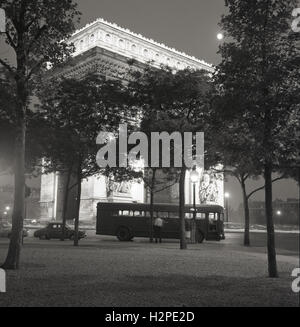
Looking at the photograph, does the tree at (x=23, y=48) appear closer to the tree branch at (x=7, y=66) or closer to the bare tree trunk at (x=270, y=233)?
the tree branch at (x=7, y=66)

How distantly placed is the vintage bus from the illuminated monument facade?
64.7 feet

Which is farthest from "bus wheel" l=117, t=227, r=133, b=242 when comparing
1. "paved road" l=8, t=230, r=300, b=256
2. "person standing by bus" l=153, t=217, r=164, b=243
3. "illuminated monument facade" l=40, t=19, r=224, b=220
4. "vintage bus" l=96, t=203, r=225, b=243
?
"illuminated monument facade" l=40, t=19, r=224, b=220

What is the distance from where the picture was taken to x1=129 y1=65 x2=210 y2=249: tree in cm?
2962

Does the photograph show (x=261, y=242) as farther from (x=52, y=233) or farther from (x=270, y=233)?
(x=270, y=233)

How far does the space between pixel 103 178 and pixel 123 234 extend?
922 inches

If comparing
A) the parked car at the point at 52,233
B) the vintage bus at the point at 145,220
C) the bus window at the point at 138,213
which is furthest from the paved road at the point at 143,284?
the parked car at the point at 52,233

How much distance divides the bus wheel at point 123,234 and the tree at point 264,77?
1067 inches

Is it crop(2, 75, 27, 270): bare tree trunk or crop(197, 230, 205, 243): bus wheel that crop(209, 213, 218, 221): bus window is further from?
crop(2, 75, 27, 270): bare tree trunk

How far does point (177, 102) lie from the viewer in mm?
30906

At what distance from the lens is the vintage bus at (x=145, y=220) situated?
41.7 m

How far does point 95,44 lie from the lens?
72.9 metres
